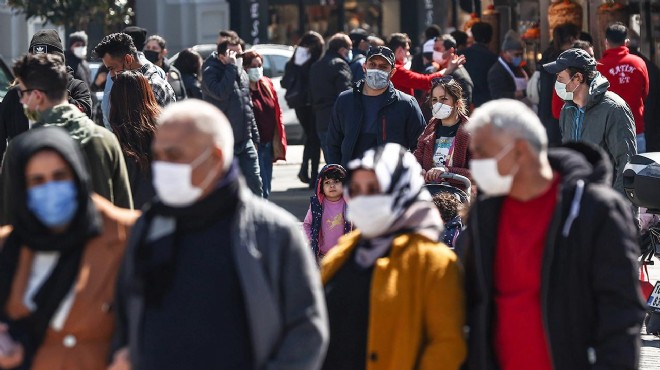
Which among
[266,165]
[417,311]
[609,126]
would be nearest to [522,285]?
[417,311]

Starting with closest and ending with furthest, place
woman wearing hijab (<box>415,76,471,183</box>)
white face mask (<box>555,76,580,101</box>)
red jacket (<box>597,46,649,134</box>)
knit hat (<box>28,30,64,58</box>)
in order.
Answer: woman wearing hijab (<box>415,76,471,183</box>), white face mask (<box>555,76,580,101</box>), knit hat (<box>28,30,64,58</box>), red jacket (<box>597,46,649,134</box>)

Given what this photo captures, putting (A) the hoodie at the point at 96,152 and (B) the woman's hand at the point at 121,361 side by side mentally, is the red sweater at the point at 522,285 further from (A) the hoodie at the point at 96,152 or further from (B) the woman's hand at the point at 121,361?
(A) the hoodie at the point at 96,152

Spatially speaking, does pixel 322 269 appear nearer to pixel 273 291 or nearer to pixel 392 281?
pixel 392 281

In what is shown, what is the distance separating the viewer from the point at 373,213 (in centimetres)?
473

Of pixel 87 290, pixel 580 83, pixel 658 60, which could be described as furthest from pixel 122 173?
pixel 658 60

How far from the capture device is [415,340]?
4.66 metres

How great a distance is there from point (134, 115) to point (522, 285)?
3847 millimetres

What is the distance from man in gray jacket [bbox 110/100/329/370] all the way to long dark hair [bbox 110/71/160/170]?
3.77m

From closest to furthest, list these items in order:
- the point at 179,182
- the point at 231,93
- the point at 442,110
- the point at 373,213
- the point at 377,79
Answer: the point at 179,182, the point at 373,213, the point at 442,110, the point at 377,79, the point at 231,93

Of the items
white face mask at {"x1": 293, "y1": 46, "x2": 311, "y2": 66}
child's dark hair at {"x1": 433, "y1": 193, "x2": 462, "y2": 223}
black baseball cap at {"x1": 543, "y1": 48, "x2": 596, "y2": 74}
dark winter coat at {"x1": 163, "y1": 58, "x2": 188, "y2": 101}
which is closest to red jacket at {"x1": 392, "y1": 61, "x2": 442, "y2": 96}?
dark winter coat at {"x1": 163, "y1": 58, "x2": 188, "y2": 101}

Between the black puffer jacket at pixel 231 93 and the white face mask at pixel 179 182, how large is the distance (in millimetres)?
7875

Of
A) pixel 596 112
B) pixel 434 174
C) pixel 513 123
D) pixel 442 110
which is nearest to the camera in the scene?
pixel 513 123

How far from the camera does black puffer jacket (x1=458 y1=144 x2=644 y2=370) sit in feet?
15.1

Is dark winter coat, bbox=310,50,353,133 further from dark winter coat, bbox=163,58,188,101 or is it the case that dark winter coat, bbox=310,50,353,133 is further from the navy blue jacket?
the navy blue jacket
